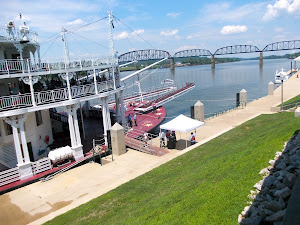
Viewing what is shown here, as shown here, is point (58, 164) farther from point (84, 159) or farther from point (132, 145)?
point (132, 145)

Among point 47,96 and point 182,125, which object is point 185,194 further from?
point 47,96

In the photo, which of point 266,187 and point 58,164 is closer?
point 266,187

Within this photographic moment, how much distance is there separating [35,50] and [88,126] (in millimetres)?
8064

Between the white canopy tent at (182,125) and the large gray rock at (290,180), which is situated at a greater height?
the large gray rock at (290,180)

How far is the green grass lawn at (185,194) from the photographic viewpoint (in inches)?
250

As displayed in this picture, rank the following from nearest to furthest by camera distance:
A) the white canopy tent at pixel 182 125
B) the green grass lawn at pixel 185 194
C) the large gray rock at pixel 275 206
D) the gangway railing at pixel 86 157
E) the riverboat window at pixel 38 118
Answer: the large gray rock at pixel 275 206 < the green grass lawn at pixel 185 194 < the gangway railing at pixel 86 157 < the white canopy tent at pixel 182 125 < the riverboat window at pixel 38 118

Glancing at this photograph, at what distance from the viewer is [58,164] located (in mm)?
16031

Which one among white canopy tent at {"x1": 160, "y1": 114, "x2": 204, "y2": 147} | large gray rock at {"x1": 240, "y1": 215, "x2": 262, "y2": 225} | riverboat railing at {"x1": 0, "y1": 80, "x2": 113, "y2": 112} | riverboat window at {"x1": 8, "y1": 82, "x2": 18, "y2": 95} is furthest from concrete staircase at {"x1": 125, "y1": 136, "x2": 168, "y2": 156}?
large gray rock at {"x1": 240, "y1": 215, "x2": 262, "y2": 225}

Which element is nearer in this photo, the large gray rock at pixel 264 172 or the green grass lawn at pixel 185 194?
the green grass lawn at pixel 185 194

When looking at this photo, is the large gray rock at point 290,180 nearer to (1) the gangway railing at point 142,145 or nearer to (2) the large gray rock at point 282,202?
(2) the large gray rock at point 282,202

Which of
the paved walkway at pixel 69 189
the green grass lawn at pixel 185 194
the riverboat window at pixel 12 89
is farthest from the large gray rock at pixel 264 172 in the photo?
the riverboat window at pixel 12 89

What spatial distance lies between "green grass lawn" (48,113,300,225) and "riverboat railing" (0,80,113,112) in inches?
302

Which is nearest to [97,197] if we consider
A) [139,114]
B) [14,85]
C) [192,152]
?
[192,152]

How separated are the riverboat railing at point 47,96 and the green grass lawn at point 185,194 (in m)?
7.66
